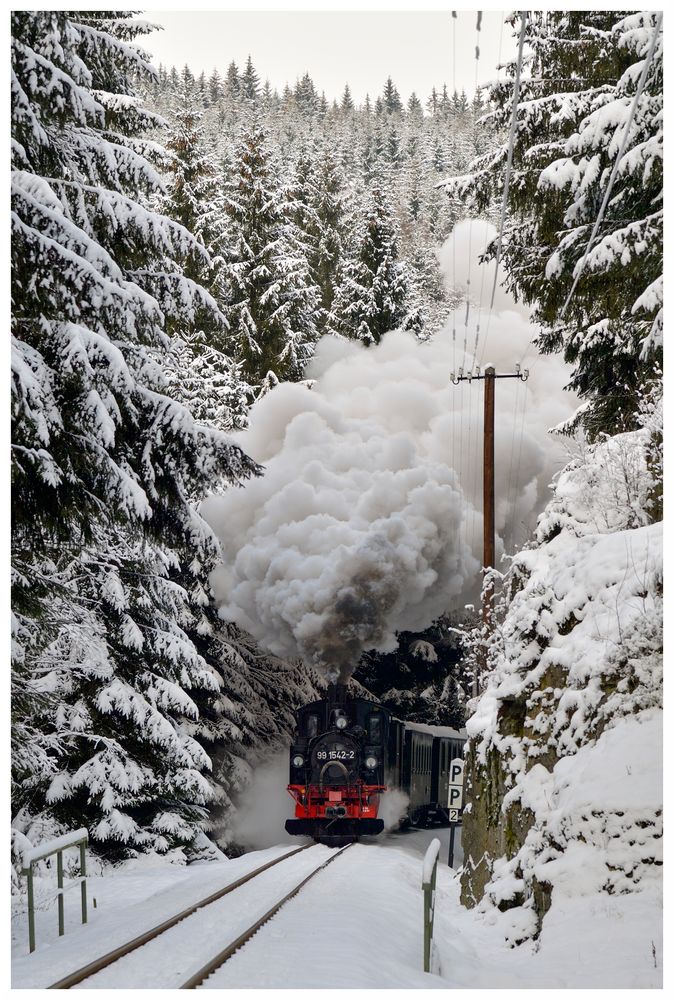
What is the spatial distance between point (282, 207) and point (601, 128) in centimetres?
2368

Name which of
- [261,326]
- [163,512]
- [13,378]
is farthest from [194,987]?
[261,326]

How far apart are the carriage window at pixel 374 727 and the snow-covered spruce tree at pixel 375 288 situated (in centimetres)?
1978

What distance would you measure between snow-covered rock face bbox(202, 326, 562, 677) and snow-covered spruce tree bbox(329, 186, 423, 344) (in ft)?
24.6

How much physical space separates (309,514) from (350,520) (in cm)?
98

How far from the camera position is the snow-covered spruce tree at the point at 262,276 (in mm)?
31109

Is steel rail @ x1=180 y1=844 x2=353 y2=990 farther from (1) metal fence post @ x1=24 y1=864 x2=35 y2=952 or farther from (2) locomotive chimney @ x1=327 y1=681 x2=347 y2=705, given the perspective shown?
(2) locomotive chimney @ x1=327 y1=681 x2=347 y2=705

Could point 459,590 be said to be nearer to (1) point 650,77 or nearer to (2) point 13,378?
(1) point 650,77

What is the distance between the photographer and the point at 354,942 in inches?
297

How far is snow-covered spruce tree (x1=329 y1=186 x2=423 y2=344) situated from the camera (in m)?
36.1

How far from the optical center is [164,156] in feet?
38.3

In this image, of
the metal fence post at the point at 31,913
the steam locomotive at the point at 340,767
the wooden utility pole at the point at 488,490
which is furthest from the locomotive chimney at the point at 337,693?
the metal fence post at the point at 31,913

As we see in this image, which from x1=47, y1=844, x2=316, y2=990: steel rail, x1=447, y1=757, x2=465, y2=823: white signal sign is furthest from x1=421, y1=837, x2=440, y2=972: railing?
x1=447, y1=757, x2=465, y2=823: white signal sign

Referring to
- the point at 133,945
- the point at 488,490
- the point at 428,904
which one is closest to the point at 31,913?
the point at 133,945

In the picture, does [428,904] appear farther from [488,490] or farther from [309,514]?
[309,514]
